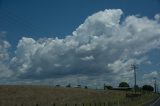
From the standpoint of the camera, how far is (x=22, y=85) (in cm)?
9031

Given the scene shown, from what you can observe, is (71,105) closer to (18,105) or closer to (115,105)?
(115,105)

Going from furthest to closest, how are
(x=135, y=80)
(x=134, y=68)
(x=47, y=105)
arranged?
(x=134, y=68) < (x=135, y=80) < (x=47, y=105)

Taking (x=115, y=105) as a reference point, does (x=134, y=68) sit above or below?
above

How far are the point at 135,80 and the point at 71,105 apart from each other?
53685mm

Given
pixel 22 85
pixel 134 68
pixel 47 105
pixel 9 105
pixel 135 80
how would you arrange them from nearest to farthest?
pixel 9 105, pixel 47 105, pixel 22 85, pixel 135 80, pixel 134 68

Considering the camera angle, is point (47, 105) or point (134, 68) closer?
point (47, 105)

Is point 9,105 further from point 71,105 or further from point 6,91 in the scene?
point 6,91

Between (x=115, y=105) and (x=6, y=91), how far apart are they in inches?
1010

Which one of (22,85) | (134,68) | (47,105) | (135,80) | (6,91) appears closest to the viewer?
(47,105)

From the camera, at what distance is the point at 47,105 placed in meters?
52.6

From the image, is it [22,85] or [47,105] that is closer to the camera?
[47,105]

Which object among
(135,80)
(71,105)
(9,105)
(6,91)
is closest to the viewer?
(9,105)

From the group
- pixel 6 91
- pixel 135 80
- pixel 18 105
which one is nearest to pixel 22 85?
pixel 6 91

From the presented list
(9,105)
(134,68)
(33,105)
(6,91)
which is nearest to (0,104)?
(9,105)
